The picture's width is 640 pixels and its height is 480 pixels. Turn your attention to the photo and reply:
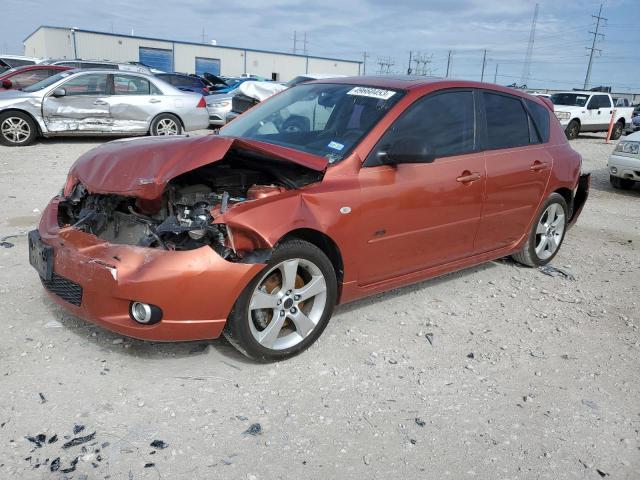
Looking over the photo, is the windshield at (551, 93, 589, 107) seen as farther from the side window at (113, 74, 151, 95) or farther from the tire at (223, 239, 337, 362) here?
the tire at (223, 239, 337, 362)

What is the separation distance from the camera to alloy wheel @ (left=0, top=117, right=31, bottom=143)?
34.1 ft

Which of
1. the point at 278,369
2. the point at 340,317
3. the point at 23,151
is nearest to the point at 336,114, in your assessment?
the point at 340,317

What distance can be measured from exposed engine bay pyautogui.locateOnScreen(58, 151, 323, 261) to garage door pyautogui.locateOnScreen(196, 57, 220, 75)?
4755 cm

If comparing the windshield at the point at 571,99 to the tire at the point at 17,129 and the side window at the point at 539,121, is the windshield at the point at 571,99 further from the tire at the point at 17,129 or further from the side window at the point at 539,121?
the tire at the point at 17,129

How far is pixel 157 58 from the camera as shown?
150ft

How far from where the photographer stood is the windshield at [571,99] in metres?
19.7

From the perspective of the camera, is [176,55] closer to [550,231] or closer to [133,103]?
[133,103]

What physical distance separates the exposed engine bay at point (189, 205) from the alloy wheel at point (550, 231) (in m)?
2.86

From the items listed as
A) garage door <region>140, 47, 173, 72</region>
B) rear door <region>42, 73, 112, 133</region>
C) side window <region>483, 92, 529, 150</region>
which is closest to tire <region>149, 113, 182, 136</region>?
rear door <region>42, 73, 112, 133</region>

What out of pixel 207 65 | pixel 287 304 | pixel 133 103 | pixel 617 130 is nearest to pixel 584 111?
pixel 617 130

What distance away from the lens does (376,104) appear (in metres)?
3.82

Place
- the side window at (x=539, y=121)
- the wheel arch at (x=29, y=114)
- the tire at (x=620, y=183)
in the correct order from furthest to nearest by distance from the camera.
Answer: the wheel arch at (x=29, y=114)
the tire at (x=620, y=183)
the side window at (x=539, y=121)

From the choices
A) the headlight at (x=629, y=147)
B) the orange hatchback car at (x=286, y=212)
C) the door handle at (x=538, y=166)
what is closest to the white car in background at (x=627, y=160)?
the headlight at (x=629, y=147)

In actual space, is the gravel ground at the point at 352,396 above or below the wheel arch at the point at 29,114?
below
